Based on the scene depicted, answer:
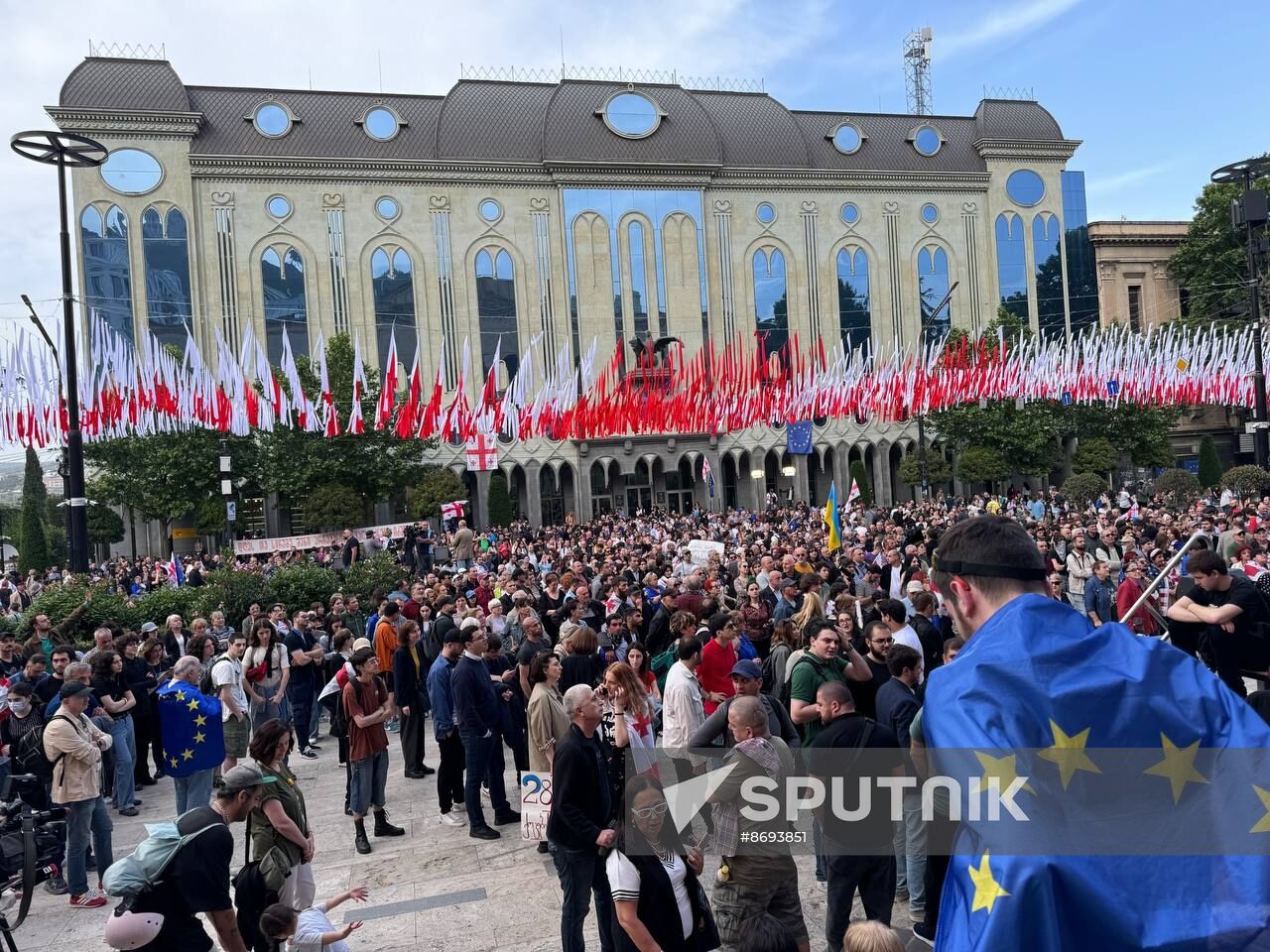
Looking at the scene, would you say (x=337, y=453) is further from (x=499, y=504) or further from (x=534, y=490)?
(x=534, y=490)

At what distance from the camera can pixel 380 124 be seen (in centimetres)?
4778

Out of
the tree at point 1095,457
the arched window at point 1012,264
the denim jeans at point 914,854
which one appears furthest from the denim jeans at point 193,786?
the arched window at point 1012,264

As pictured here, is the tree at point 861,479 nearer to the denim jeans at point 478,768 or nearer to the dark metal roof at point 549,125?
the dark metal roof at point 549,125

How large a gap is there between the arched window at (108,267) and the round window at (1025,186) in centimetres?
4633

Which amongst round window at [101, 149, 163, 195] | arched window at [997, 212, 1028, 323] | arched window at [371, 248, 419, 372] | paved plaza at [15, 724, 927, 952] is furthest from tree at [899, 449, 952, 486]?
paved plaza at [15, 724, 927, 952]

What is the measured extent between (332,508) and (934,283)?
117 feet

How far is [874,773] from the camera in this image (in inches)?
211

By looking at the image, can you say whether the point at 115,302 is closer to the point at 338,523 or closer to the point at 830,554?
the point at 338,523

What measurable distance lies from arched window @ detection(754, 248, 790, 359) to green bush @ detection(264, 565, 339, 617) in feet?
123

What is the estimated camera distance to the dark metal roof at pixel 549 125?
4362 cm

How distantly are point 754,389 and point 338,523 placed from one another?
56.4 ft

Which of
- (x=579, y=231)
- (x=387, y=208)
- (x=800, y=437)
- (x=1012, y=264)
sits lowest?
(x=800, y=437)

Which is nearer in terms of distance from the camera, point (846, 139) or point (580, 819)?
point (580, 819)
